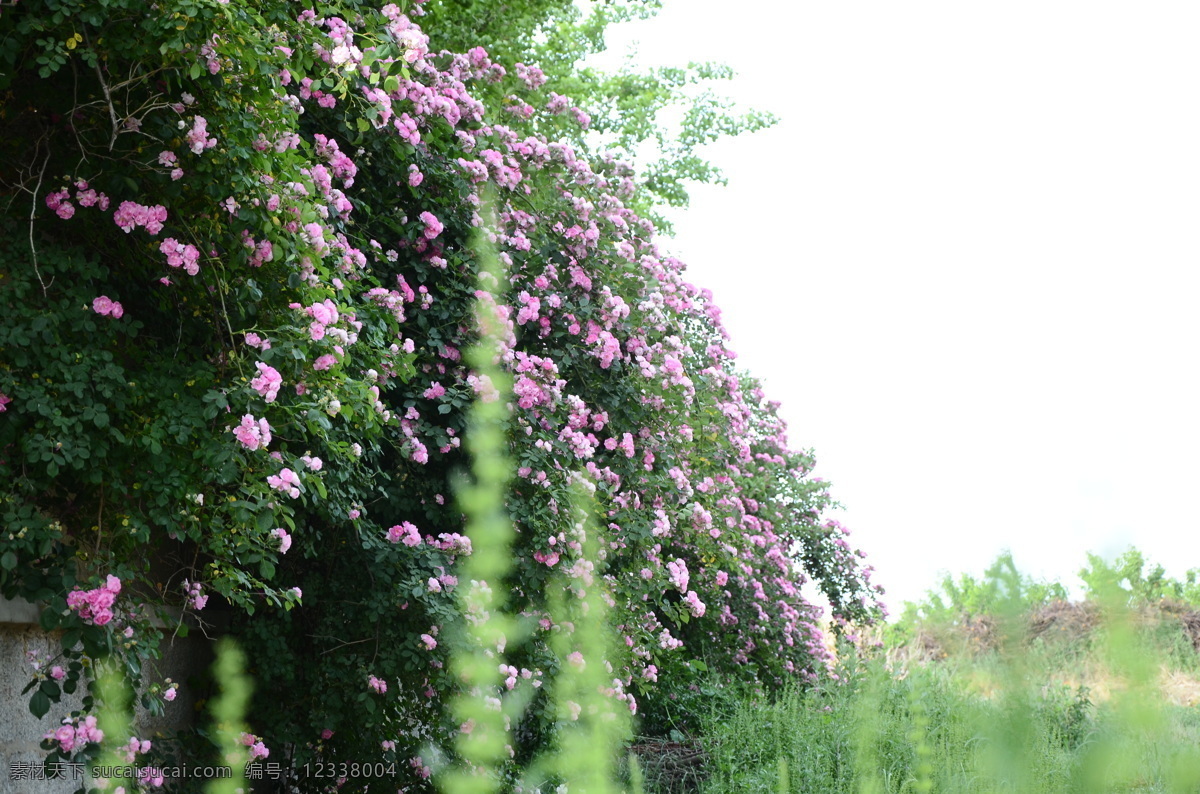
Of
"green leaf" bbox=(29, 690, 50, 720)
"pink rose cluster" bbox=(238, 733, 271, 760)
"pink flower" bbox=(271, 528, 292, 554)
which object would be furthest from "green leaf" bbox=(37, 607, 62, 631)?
"pink rose cluster" bbox=(238, 733, 271, 760)

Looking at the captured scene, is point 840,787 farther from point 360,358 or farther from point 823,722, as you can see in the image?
point 360,358

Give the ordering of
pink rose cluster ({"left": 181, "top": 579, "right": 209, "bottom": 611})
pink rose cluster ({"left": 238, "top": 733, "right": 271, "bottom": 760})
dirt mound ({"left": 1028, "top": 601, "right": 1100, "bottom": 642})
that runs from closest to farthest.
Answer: dirt mound ({"left": 1028, "top": 601, "right": 1100, "bottom": 642}) → pink rose cluster ({"left": 181, "top": 579, "right": 209, "bottom": 611}) → pink rose cluster ({"left": 238, "top": 733, "right": 271, "bottom": 760})

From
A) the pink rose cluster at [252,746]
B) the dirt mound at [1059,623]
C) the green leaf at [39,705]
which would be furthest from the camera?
the pink rose cluster at [252,746]

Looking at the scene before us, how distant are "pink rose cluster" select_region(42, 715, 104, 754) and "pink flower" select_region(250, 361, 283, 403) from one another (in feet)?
3.71

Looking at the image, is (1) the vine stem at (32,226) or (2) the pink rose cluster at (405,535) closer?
(1) the vine stem at (32,226)

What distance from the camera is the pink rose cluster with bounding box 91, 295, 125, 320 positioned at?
10.9ft

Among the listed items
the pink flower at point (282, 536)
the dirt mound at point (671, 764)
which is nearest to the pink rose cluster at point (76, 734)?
the pink flower at point (282, 536)

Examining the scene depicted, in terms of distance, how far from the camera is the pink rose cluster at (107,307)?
10.9ft

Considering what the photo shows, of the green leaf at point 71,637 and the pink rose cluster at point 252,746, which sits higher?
the green leaf at point 71,637

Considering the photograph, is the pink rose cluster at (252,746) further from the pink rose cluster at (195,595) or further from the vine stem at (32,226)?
the vine stem at (32,226)

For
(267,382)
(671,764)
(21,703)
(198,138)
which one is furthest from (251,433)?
(671,764)

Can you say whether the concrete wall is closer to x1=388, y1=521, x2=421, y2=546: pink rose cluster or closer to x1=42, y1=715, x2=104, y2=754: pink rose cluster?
x1=42, y1=715, x2=104, y2=754: pink rose cluster

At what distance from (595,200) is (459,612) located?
266cm

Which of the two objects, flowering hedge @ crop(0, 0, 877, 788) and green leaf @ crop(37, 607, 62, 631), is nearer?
green leaf @ crop(37, 607, 62, 631)
